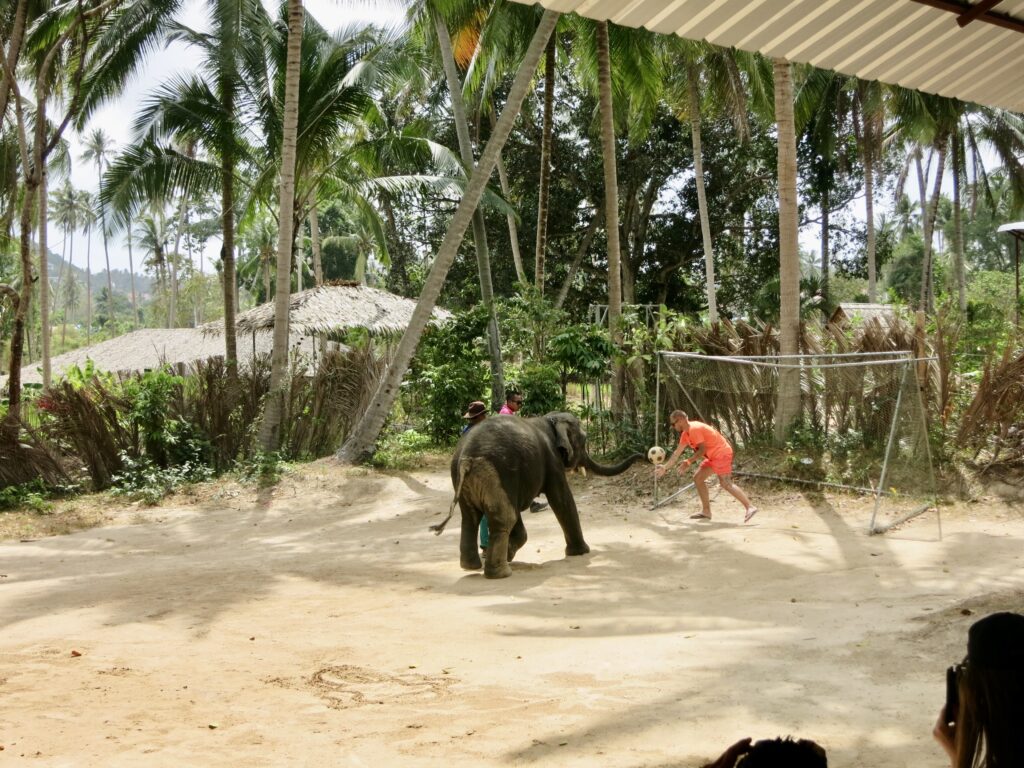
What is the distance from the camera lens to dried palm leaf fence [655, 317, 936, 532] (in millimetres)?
11109

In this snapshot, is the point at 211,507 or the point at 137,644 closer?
the point at 137,644

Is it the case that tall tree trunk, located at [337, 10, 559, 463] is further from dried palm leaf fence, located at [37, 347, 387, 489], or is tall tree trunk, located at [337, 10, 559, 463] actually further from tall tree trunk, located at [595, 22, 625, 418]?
tall tree trunk, located at [595, 22, 625, 418]

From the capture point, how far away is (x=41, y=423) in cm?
1527

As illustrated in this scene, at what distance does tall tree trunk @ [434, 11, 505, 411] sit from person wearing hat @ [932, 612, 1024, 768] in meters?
15.4

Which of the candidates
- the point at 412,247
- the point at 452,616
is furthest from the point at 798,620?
the point at 412,247

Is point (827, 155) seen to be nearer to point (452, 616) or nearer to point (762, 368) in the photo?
point (762, 368)

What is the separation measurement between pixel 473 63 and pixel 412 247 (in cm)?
1621

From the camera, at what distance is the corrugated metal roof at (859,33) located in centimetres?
481

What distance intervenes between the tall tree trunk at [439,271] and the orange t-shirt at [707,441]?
5.81 metres

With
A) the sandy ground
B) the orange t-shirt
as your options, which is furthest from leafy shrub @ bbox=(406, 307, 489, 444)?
the orange t-shirt

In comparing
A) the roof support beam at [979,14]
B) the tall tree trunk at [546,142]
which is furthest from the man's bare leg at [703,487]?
the tall tree trunk at [546,142]

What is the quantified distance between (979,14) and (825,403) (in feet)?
27.4

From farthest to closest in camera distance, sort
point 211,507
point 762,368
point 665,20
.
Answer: point 211,507 → point 762,368 → point 665,20

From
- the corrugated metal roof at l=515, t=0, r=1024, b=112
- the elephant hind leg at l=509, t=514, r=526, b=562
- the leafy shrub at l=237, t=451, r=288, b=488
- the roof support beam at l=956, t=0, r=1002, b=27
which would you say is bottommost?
the elephant hind leg at l=509, t=514, r=526, b=562
